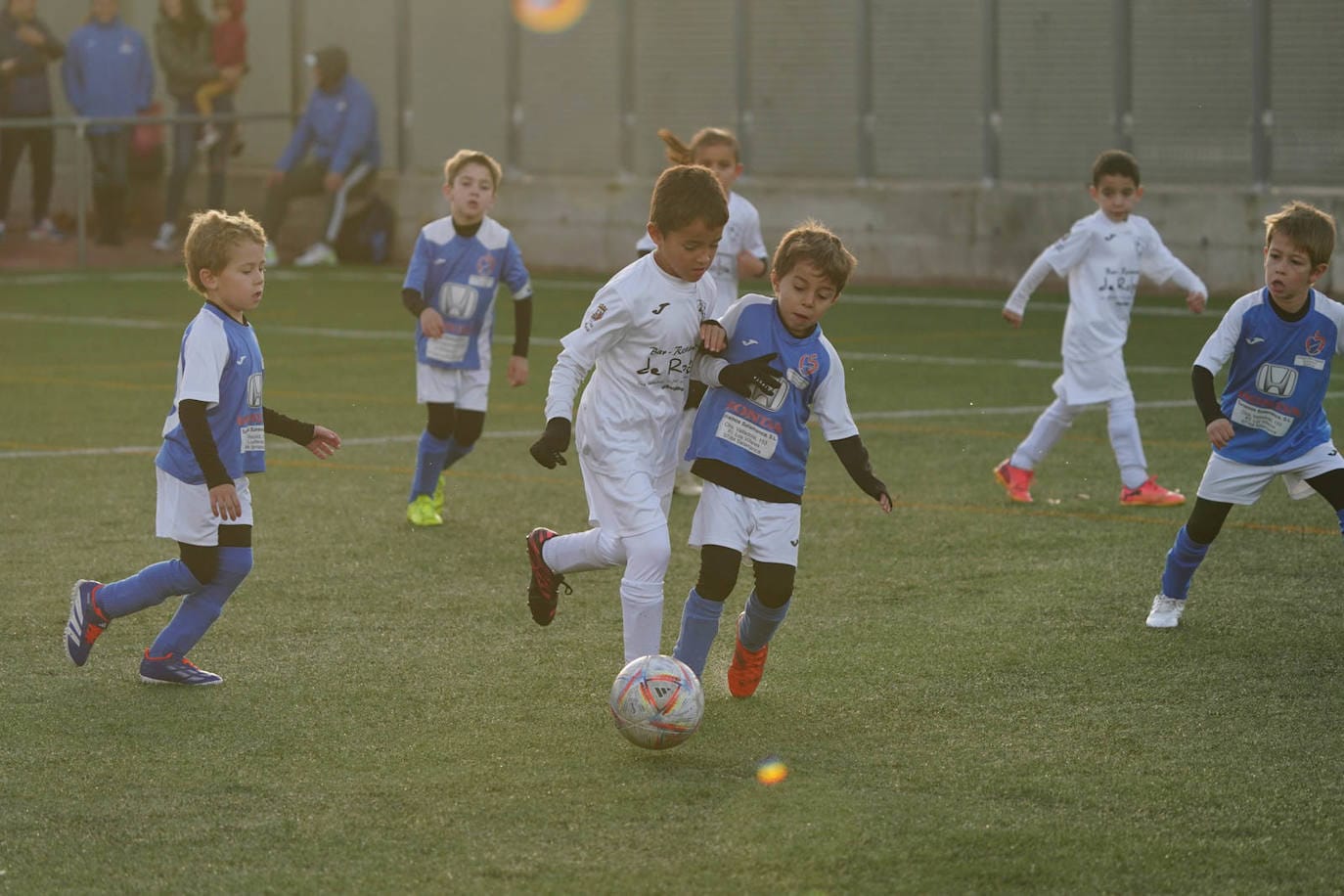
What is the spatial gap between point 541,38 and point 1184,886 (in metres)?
22.0

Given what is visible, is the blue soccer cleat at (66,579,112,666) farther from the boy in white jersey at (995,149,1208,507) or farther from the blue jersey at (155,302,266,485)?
the boy in white jersey at (995,149,1208,507)

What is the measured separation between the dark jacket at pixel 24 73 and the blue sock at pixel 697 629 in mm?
20272

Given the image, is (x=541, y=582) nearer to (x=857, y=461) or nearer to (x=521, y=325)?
(x=857, y=461)

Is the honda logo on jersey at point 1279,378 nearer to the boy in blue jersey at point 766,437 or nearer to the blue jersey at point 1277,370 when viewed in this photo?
the blue jersey at point 1277,370

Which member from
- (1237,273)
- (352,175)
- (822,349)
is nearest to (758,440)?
(822,349)

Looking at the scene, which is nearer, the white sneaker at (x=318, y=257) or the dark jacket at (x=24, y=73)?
the dark jacket at (x=24, y=73)

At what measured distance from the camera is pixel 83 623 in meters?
6.47

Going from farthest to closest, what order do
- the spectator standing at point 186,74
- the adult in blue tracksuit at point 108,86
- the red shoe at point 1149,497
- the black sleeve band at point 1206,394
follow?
the spectator standing at point 186,74, the adult in blue tracksuit at point 108,86, the red shoe at point 1149,497, the black sleeve band at point 1206,394

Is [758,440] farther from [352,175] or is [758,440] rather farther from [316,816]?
[352,175]

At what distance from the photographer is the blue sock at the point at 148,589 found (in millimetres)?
6387

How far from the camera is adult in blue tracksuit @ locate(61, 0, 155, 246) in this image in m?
24.5

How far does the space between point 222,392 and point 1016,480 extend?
4644 millimetres

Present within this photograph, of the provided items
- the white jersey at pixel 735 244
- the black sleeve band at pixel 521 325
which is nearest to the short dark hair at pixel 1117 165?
the white jersey at pixel 735 244

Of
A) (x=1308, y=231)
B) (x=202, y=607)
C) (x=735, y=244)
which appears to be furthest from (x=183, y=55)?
(x=1308, y=231)
